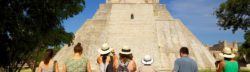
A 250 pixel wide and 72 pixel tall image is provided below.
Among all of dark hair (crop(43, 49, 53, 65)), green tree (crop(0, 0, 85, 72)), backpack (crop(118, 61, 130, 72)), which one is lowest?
backpack (crop(118, 61, 130, 72))

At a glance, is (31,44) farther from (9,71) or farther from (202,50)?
(202,50)

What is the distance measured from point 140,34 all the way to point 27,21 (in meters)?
25.4

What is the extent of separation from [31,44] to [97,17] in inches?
1013

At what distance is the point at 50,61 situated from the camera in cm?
1117

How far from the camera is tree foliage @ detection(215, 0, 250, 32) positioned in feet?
116

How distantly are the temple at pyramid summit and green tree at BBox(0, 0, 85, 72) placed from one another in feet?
65.9

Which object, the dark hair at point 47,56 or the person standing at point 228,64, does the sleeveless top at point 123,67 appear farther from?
the person standing at point 228,64

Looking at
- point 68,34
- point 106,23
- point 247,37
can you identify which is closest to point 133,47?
point 106,23

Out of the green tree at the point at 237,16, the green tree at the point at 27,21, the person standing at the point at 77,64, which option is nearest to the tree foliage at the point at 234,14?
the green tree at the point at 237,16

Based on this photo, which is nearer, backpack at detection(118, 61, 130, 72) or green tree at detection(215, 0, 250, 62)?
backpack at detection(118, 61, 130, 72)

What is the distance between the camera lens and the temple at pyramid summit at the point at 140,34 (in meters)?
43.3

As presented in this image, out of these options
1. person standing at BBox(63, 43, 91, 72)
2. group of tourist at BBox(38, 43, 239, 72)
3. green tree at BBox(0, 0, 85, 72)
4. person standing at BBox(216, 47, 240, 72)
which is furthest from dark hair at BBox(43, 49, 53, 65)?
green tree at BBox(0, 0, 85, 72)

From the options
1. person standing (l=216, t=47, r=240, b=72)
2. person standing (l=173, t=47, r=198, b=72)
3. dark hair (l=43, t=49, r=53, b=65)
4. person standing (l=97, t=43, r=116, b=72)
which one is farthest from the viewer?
person standing (l=97, t=43, r=116, b=72)

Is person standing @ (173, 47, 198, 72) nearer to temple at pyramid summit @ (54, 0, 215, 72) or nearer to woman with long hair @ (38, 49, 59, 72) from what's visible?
woman with long hair @ (38, 49, 59, 72)
